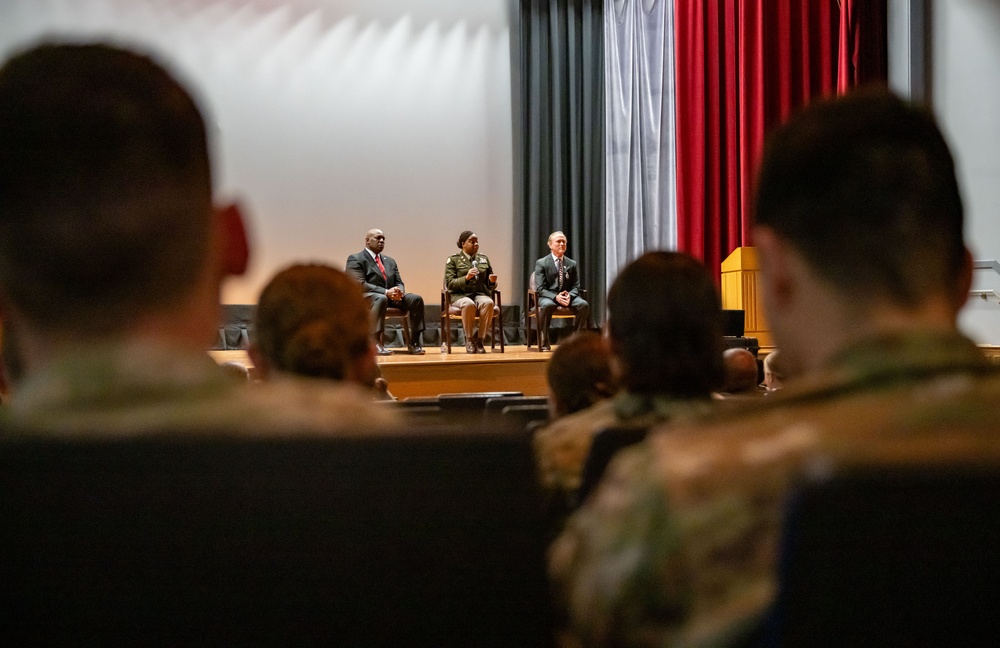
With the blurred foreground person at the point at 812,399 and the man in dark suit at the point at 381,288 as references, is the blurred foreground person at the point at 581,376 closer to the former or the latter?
the blurred foreground person at the point at 812,399

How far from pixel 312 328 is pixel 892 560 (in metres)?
1.04

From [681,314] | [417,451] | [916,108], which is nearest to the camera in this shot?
[417,451]

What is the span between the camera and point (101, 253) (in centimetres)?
75

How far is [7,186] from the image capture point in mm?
764

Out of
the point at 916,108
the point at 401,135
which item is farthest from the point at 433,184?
the point at 916,108

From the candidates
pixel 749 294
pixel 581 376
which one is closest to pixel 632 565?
pixel 581 376

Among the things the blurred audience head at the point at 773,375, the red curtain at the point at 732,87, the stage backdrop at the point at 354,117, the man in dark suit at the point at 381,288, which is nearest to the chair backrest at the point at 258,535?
the blurred audience head at the point at 773,375

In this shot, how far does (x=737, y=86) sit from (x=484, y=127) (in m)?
2.38

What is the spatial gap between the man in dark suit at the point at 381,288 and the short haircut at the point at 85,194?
6.46 m

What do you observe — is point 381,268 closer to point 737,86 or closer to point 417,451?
point 737,86

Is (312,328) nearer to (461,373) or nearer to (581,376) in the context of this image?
(581,376)

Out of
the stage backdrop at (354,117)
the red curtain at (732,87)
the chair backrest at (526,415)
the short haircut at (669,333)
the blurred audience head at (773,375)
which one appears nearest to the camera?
the short haircut at (669,333)

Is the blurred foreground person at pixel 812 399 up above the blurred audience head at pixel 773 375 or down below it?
above

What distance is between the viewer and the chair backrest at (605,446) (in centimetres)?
121
